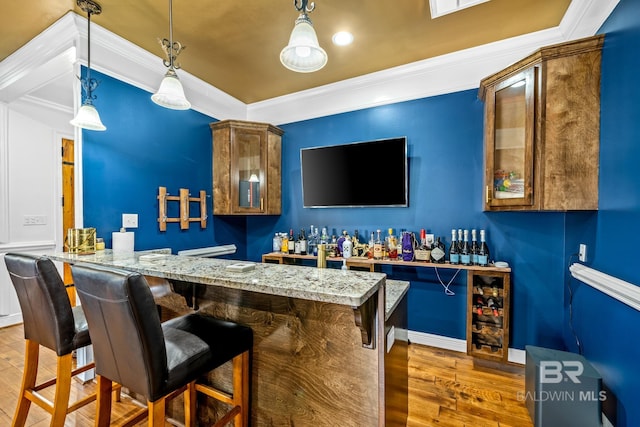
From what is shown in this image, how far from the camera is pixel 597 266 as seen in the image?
5.70ft

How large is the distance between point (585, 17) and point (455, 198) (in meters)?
1.50

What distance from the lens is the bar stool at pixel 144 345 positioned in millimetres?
983

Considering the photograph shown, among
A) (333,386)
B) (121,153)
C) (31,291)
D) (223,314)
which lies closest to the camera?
(333,386)

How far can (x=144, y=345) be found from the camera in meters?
0.99

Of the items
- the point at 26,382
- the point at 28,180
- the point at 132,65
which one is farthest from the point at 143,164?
the point at 28,180

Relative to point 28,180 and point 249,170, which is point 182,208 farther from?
point 28,180

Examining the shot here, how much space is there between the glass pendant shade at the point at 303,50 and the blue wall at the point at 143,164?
73.4 inches

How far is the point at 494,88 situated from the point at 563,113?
55 centimetres

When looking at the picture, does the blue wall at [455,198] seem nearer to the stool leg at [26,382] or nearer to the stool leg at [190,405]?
the stool leg at [26,382]

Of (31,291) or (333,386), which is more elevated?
(31,291)

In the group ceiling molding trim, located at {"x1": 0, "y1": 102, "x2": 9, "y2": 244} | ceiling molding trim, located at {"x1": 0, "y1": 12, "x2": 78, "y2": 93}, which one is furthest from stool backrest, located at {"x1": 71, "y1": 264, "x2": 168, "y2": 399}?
ceiling molding trim, located at {"x1": 0, "y1": 102, "x2": 9, "y2": 244}

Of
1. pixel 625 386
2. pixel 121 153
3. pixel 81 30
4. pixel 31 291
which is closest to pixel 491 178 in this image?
pixel 625 386

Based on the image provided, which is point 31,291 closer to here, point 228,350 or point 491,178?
point 228,350

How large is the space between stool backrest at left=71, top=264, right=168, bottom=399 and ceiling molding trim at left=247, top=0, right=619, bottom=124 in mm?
2784
